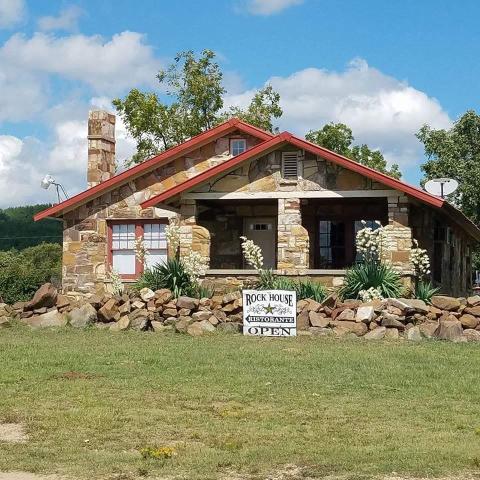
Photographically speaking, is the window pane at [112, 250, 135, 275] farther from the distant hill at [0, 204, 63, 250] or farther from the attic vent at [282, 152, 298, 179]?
the distant hill at [0, 204, 63, 250]

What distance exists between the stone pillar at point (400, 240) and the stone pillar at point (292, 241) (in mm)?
1976

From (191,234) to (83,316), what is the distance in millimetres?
3924

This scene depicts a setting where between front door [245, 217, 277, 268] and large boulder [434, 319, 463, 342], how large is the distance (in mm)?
8451

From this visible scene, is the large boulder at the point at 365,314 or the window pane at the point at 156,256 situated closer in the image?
the large boulder at the point at 365,314

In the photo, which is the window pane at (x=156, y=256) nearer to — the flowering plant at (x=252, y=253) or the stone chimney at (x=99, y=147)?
the stone chimney at (x=99, y=147)

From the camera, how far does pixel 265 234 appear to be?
27.0 m

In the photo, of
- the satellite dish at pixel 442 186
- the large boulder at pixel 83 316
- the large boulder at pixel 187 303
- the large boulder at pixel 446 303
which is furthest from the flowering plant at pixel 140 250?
the large boulder at pixel 446 303

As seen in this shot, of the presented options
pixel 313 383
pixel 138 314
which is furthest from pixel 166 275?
pixel 313 383

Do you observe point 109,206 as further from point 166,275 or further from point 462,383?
point 462,383

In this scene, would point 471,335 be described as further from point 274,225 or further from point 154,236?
point 154,236

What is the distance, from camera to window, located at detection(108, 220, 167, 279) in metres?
26.7

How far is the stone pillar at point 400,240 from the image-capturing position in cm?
2275

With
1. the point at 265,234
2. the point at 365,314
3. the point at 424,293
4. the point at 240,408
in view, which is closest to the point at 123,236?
the point at 265,234

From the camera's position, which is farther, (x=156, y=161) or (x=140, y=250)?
(x=156, y=161)
